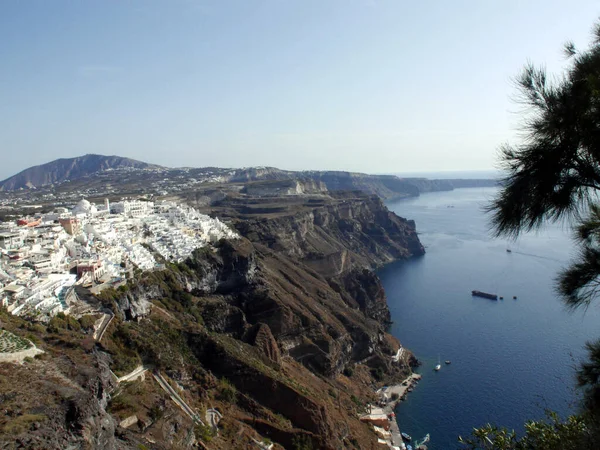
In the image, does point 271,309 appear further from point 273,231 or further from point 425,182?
point 425,182

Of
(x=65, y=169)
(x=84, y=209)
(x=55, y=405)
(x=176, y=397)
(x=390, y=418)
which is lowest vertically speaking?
(x=390, y=418)

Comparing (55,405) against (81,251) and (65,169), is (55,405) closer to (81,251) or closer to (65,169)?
(81,251)

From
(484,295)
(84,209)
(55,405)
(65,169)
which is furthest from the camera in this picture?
(65,169)

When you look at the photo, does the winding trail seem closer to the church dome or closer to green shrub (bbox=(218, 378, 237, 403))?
green shrub (bbox=(218, 378, 237, 403))

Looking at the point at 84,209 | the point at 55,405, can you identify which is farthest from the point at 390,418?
the point at 84,209

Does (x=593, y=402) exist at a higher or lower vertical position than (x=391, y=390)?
higher

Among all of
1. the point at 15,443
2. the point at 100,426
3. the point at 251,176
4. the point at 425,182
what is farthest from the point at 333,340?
the point at 425,182
